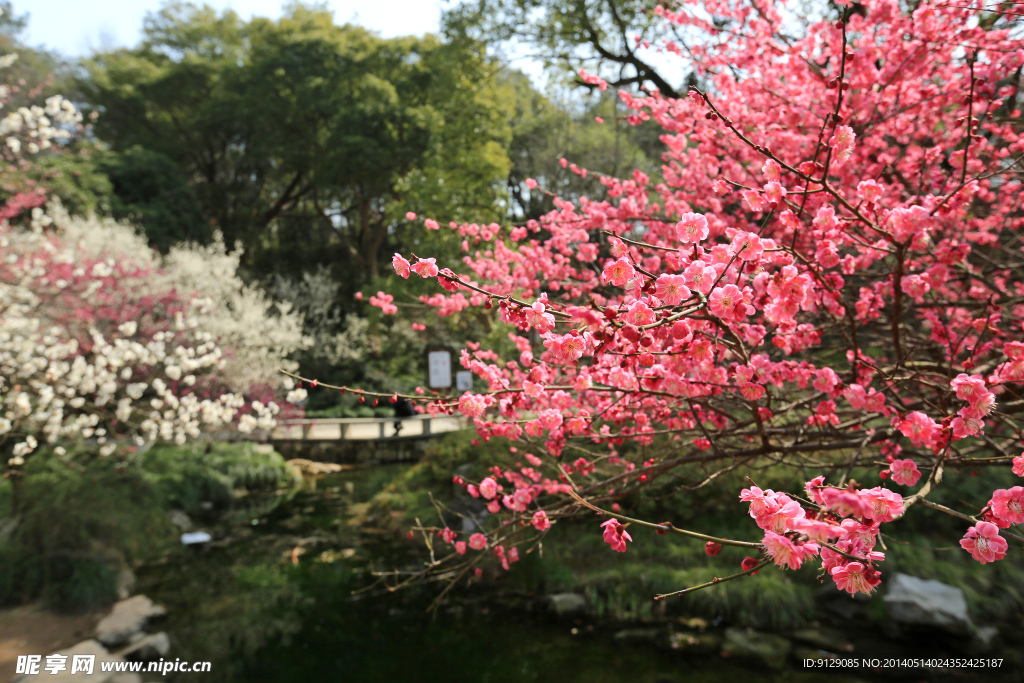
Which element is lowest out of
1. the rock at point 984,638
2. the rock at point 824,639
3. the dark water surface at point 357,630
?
the dark water surface at point 357,630

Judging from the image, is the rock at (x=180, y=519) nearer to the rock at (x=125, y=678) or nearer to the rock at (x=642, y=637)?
the rock at (x=125, y=678)

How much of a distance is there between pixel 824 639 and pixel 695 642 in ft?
3.70

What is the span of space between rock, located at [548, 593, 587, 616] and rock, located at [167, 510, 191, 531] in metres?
5.82

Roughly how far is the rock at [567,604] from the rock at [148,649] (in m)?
3.66

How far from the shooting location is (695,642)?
5.31m

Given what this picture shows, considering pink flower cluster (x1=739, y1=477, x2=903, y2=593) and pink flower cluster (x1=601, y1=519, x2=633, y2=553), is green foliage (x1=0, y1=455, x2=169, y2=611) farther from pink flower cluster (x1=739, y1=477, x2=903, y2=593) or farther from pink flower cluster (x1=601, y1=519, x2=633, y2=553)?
pink flower cluster (x1=739, y1=477, x2=903, y2=593)

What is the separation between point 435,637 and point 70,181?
1580cm

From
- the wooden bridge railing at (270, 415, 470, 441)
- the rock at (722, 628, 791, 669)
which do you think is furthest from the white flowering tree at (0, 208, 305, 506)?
the rock at (722, 628, 791, 669)

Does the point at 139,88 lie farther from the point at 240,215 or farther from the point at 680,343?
the point at 680,343

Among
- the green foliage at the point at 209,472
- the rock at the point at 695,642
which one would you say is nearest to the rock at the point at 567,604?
the rock at the point at 695,642

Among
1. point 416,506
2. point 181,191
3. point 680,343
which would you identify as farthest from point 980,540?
point 181,191

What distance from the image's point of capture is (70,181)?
49.2 feet

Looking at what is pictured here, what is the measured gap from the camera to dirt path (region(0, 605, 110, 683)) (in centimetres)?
494

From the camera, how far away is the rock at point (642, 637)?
5.39 meters
